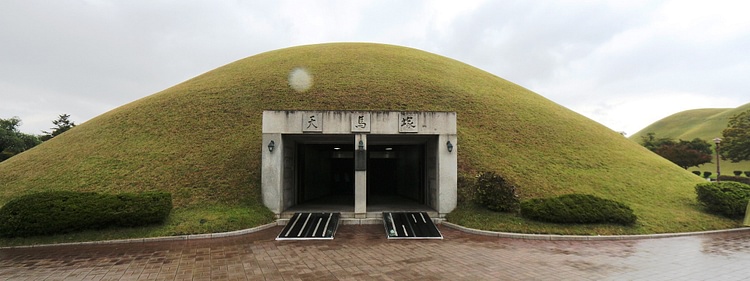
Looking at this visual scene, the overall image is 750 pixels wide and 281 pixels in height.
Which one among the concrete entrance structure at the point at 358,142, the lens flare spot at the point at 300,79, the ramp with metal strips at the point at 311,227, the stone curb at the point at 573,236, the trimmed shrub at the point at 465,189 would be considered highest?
the lens flare spot at the point at 300,79

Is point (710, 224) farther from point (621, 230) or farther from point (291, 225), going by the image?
point (291, 225)

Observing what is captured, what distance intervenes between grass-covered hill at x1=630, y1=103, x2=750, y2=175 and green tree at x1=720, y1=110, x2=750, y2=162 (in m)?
28.4

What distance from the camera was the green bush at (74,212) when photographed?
418 inches

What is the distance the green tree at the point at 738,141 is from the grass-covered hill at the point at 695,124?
1120 inches

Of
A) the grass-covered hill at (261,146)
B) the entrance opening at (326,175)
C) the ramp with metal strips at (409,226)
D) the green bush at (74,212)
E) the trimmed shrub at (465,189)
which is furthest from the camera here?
the entrance opening at (326,175)

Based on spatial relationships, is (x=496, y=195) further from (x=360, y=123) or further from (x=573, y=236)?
(x=360, y=123)

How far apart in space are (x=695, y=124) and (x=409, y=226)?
12962 centimetres

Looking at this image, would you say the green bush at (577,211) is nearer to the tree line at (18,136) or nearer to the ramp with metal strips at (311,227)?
the ramp with metal strips at (311,227)

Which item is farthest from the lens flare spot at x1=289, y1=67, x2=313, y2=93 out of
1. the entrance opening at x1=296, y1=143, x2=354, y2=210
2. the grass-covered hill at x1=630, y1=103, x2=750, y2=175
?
the grass-covered hill at x1=630, y1=103, x2=750, y2=175

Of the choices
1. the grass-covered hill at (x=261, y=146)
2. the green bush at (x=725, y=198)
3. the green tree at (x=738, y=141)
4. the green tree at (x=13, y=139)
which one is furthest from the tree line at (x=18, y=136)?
the green tree at (x=738, y=141)

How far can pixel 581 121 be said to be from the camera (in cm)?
2805

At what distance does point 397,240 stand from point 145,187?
1310 cm

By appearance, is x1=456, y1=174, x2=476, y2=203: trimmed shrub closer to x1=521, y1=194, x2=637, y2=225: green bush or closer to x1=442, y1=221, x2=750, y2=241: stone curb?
x1=521, y1=194, x2=637, y2=225: green bush

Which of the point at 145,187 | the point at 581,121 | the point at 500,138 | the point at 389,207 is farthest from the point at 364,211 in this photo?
the point at 581,121
